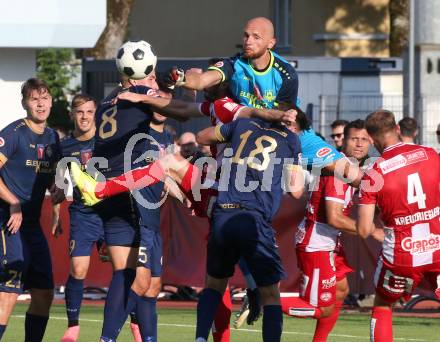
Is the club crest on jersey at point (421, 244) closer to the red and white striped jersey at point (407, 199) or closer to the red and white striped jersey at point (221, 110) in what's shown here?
the red and white striped jersey at point (407, 199)

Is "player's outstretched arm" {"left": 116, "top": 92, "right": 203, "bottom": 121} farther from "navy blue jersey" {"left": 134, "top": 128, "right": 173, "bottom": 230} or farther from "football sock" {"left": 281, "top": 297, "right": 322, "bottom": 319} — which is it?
"football sock" {"left": 281, "top": 297, "right": 322, "bottom": 319}

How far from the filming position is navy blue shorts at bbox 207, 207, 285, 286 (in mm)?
10516

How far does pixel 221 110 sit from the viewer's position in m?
11.2

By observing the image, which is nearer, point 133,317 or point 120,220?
point 120,220

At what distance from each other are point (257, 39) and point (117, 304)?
8.24ft

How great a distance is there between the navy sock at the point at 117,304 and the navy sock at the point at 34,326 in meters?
0.93

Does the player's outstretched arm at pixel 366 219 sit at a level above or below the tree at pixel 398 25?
below

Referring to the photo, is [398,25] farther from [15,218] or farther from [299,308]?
[15,218]

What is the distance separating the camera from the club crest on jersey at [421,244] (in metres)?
10.9

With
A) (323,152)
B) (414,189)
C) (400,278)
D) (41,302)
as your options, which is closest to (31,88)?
(41,302)

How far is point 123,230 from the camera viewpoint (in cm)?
1115

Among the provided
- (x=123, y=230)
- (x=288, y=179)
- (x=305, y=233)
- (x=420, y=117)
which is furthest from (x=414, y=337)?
(x=420, y=117)

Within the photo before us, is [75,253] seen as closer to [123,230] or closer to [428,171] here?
[123,230]

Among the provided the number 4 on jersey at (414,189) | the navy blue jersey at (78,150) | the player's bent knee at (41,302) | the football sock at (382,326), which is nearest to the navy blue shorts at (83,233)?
the navy blue jersey at (78,150)
